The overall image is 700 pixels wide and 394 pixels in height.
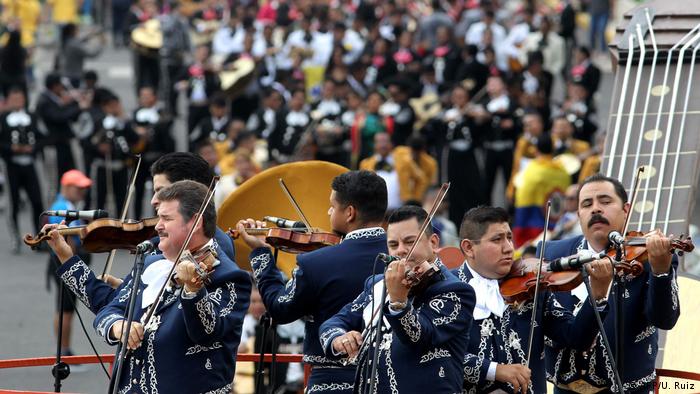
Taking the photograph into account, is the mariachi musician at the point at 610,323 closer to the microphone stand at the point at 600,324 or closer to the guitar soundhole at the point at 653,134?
the microphone stand at the point at 600,324

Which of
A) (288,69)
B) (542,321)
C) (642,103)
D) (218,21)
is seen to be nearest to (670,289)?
(542,321)

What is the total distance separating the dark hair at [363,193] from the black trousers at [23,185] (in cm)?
1320

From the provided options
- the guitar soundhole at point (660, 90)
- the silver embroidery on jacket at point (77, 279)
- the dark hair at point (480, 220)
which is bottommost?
the silver embroidery on jacket at point (77, 279)

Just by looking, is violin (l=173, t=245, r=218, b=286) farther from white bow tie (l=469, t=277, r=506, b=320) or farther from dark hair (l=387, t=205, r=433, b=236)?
white bow tie (l=469, t=277, r=506, b=320)

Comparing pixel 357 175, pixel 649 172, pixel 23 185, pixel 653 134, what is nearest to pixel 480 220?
pixel 357 175

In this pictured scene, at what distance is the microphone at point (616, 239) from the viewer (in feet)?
25.4

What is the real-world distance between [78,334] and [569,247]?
9.09 m

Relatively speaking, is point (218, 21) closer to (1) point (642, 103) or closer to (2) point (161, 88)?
(2) point (161, 88)

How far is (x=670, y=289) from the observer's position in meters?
7.93

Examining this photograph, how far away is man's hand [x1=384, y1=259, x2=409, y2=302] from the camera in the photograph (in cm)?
680

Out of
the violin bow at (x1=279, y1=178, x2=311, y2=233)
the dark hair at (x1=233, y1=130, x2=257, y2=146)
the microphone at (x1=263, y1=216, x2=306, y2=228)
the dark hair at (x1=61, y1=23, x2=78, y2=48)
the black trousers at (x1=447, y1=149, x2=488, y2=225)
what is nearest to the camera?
the microphone at (x1=263, y1=216, x2=306, y2=228)

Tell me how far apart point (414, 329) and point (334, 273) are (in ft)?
3.55

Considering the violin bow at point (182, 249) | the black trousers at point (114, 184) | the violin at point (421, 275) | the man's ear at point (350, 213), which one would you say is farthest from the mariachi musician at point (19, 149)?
the violin at point (421, 275)

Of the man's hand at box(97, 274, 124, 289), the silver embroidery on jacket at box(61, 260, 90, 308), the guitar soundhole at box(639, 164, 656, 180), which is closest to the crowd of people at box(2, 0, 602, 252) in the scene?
the guitar soundhole at box(639, 164, 656, 180)
